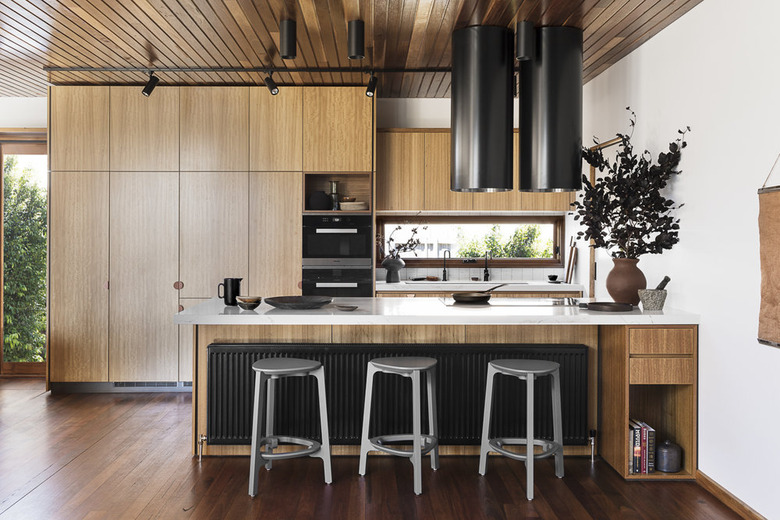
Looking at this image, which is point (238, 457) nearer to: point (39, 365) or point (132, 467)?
point (132, 467)

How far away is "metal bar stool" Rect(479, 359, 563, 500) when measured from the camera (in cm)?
318

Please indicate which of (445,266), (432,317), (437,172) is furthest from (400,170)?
(432,317)

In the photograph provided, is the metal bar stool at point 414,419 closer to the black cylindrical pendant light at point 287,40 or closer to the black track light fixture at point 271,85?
the black cylindrical pendant light at point 287,40

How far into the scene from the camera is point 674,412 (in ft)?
12.1

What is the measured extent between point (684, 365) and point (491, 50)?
2.14m

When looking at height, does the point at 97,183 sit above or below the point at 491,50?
below

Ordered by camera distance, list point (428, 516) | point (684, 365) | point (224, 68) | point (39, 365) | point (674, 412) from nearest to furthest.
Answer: point (428, 516), point (684, 365), point (674, 412), point (224, 68), point (39, 365)

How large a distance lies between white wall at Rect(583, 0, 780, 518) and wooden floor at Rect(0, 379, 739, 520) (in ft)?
1.21

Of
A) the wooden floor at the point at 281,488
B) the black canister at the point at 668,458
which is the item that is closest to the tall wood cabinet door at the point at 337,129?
the wooden floor at the point at 281,488

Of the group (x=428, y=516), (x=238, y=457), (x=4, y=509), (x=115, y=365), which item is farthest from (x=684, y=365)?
(x=115, y=365)

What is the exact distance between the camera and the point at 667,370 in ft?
11.4

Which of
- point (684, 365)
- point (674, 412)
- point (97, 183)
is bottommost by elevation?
point (674, 412)

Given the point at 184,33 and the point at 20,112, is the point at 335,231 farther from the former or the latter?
the point at 20,112

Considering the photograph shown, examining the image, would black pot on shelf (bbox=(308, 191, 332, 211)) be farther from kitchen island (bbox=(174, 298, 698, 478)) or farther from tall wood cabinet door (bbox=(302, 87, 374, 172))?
kitchen island (bbox=(174, 298, 698, 478))
